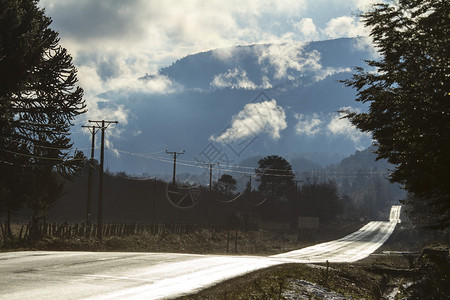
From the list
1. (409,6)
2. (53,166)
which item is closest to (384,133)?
(409,6)

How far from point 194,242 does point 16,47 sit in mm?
37276

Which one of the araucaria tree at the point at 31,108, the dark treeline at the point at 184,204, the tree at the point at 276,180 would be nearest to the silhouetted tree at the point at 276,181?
the tree at the point at 276,180

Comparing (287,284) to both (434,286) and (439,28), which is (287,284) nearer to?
(434,286)

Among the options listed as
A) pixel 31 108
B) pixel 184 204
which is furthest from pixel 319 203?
pixel 31 108

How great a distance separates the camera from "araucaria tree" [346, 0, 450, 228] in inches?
508

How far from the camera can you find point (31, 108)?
30531 millimetres

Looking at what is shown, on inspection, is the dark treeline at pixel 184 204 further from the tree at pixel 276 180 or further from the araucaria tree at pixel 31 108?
the araucaria tree at pixel 31 108

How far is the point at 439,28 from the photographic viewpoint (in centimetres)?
1307

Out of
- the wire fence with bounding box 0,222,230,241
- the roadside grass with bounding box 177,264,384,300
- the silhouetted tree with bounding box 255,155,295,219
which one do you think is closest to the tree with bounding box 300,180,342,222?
the silhouetted tree with bounding box 255,155,295,219

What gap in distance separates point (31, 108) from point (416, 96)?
2363cm

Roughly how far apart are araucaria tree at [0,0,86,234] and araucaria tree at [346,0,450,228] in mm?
16986

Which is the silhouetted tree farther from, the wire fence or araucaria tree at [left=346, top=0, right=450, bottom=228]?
araucaria tree at [left=346, top=0, right=450, bottom=228]

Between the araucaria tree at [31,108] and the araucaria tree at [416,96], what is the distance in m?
17.0

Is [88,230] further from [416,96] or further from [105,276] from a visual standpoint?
[416,96]
